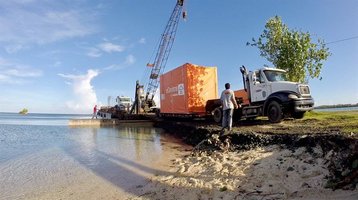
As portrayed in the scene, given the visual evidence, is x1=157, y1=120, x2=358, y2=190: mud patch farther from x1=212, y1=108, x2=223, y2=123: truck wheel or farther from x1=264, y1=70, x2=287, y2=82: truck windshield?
x1=212, y1=108, x2=223, y2=123: truck wheel

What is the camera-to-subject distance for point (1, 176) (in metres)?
8.68

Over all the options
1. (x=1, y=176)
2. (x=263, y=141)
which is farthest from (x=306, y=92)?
(x=1, y=176)

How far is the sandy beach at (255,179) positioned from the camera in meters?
5.07

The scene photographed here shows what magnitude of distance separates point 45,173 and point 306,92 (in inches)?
440

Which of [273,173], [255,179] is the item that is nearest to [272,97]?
[273,173]

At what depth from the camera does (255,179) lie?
5988 mm

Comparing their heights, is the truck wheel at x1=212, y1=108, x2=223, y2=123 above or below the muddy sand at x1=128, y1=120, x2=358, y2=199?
above

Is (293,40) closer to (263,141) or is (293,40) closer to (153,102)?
(263,141)

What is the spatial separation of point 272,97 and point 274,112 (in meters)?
0.69

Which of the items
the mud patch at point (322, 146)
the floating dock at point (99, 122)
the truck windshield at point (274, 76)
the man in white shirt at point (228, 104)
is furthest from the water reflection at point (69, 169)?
the floating dock at point (99, 122)

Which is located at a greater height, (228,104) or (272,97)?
(272,97)

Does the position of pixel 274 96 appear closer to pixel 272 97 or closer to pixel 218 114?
pixel 272 97

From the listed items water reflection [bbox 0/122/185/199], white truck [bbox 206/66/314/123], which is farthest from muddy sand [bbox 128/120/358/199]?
white truck [bbox 206/66/314/123]

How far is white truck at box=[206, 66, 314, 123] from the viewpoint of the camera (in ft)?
41.2
